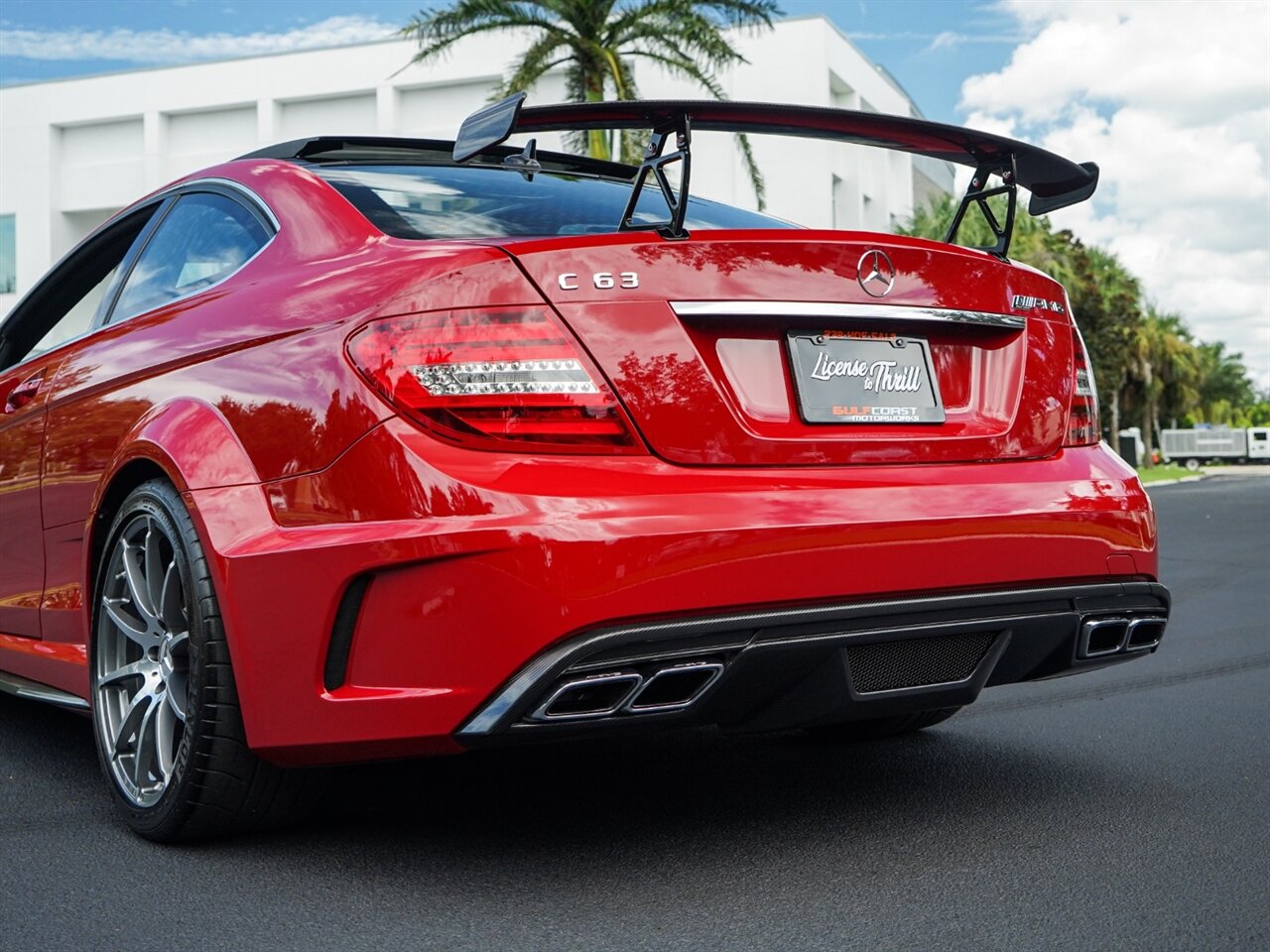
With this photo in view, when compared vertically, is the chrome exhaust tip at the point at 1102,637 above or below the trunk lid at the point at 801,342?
below

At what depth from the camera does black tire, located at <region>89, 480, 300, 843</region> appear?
298 centimetres

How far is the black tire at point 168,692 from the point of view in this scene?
2980 millimetres

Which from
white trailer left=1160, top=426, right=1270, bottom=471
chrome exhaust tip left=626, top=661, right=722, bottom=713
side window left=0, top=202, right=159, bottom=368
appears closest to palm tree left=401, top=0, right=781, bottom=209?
side window left=0, top=202, right=159, bottom=368

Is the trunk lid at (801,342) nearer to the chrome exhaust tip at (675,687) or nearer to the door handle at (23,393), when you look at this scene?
the chrome exhaust tip at (675,687)

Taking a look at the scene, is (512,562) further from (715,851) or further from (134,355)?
(134,355)

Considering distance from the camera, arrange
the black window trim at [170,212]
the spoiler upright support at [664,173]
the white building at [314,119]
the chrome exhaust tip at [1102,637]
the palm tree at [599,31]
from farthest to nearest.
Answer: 1. the white building at [314,119]
2. the palm tree at [599,31]
3. the black window trim at [170,212]
4. the chrome exhaust tip at [1102,637]
5. the spoiler upright support at [664,173]

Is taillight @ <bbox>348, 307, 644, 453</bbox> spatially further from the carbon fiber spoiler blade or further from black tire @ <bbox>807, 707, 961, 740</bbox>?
black tire @ <bbox>807, 707, 961, 740</bbox>

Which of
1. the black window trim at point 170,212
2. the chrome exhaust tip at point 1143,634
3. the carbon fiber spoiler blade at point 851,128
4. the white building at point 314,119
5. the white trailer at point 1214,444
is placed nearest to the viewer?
the carbon fiber spoiler blade at point 851,128

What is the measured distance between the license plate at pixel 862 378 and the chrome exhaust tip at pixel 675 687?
0.53m

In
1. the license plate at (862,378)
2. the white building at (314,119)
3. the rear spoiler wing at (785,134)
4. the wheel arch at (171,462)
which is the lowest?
A: the wheel arch at (171,462)

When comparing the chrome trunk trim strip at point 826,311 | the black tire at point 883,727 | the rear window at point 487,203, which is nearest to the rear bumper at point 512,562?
the chrome trunk trim strip at point 826,311

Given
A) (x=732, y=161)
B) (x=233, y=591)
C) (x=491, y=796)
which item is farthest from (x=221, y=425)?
(x=732, y=161)

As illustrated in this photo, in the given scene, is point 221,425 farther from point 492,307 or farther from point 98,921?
point 98,921

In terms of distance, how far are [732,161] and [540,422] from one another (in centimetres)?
4090
